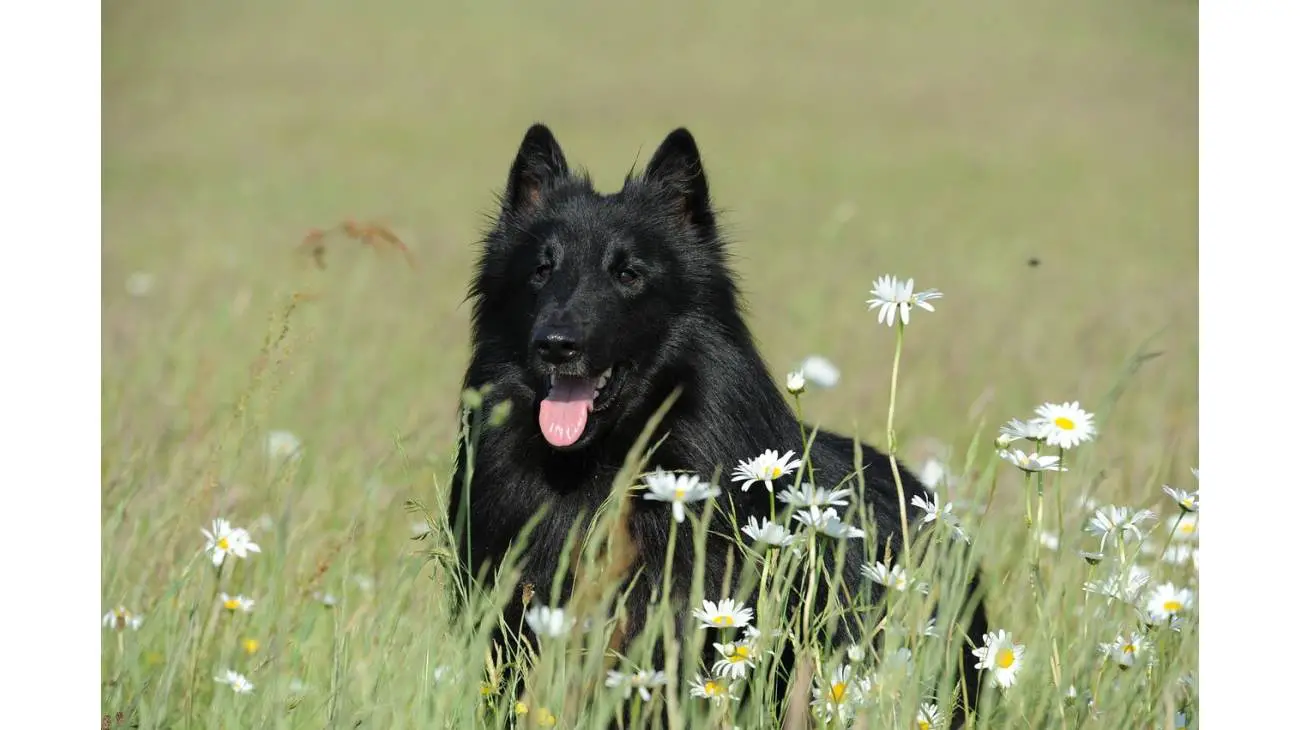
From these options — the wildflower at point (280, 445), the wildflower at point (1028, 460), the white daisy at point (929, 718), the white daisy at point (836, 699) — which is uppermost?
the wildflower at point (1028, 460)

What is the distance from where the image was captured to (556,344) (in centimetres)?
345

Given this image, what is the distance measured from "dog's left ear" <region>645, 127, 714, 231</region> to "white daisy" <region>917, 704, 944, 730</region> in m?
1.70

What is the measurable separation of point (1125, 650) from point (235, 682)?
A: 2144 millimetres

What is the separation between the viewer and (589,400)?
3.59 m

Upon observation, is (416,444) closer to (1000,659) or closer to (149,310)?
(149,310)

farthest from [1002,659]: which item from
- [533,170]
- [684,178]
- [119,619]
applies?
[119,619]

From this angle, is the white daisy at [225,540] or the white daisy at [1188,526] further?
the white daisy at [1188,526]

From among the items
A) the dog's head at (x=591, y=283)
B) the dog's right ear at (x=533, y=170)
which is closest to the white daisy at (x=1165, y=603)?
the dog's head at (x=591, y=283)

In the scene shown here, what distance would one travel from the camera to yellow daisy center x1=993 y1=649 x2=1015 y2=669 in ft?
9.22

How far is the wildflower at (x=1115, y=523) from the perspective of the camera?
292cm

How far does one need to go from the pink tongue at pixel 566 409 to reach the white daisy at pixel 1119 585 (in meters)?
1.40

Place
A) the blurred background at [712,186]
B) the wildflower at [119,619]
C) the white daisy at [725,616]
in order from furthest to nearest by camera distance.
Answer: the blurred background at [712,186]
the wildflower at [119,619]
the white daisy at [725,616]

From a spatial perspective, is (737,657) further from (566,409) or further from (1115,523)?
(566,409)
